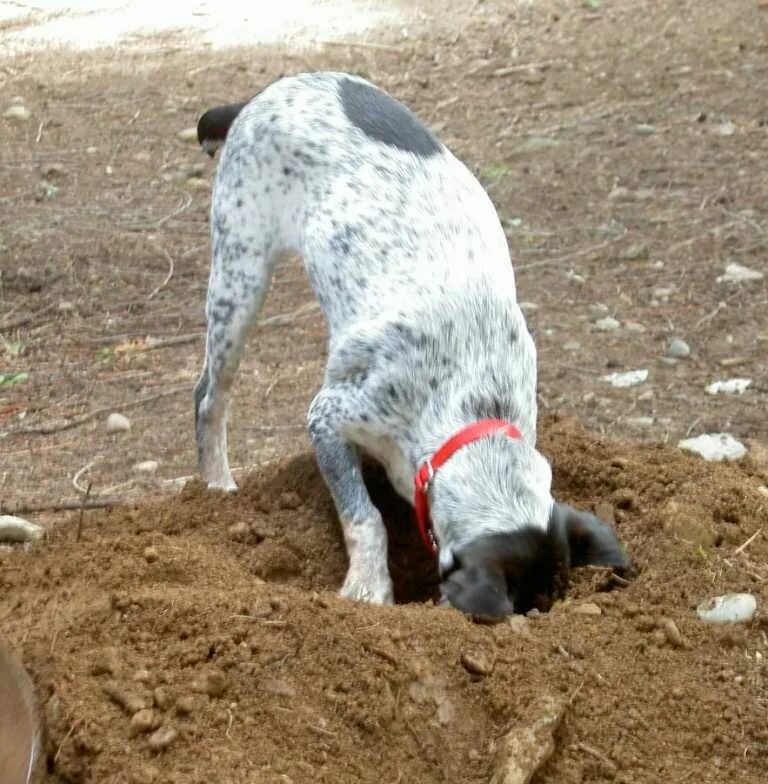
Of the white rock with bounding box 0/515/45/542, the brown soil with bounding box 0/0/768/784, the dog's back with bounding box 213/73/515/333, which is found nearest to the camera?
the brown soil with bounding box 0/0/768/784

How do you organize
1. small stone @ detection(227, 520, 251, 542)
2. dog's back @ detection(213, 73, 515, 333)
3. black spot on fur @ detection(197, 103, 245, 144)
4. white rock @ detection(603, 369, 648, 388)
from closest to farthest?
small stone @ detection(227, 520, 251, 542) < dog's back @ detection(213, 73, 515, 333) < black spot on fur @ detection(197, 103, 245, 144) < white rock @ detection(603, 369, 648, 388)

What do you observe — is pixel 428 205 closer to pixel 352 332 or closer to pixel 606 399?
pixel 352 332

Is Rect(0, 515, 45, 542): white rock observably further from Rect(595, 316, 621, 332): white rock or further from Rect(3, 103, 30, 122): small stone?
Rect(3, 103, 30, 122): small stone

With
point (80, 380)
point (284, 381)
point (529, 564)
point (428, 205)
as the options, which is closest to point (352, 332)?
point (428, 205)

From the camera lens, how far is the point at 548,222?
23.6ft

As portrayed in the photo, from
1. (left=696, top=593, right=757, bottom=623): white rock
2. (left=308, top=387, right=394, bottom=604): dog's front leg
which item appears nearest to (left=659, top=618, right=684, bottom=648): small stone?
(left=696, top=593, right=757, bottom=623): white rock

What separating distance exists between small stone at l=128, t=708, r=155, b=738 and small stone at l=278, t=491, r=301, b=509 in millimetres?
1455

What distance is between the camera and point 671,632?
3174 millimetres

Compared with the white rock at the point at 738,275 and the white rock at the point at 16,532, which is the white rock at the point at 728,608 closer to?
the white rock at the point at 16,532

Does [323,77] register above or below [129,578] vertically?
above

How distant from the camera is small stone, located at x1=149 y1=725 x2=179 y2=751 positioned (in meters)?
2.70

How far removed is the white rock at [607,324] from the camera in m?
6.02

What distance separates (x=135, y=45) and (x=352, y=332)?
21.3 feet

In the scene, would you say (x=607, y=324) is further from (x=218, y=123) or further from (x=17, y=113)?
(x=17, y=113)
